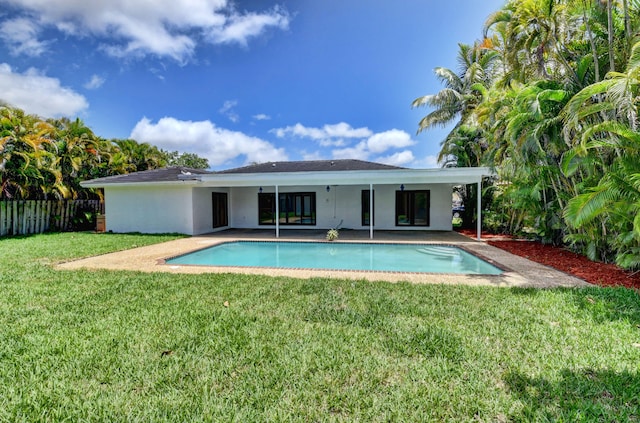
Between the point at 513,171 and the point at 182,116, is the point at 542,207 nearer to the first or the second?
the point at 513,171

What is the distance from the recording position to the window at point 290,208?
18875mm

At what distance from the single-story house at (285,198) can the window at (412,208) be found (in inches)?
2.2

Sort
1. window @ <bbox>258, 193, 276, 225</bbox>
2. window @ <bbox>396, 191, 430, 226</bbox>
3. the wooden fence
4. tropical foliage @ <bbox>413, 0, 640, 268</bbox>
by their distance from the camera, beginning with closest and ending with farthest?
tropical foliage @ <bbox>413, 0, 640, 268</bbox>
the wooden fence
window @ <bbox>396, 191, 430, 226</bbox>
window @ <bbox>258, 193, 276, 225</bbox>

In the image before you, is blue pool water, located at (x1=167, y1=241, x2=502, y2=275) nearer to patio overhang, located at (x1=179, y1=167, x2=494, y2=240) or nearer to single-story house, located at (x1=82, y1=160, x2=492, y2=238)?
single-story house, located at (x1=82, y1=160, x2=492, y2=238)

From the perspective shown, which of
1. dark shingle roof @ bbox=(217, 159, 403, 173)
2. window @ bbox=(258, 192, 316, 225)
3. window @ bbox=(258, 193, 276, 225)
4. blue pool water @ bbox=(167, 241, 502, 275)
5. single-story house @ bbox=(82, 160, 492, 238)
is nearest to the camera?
blue pool water @ bbox=(167, 241, 502, 275)

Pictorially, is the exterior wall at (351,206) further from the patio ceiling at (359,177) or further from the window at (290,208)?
the patio ceiling at (359,177)

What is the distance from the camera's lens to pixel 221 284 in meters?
6.49

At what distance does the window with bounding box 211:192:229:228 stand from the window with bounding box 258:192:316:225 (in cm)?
214

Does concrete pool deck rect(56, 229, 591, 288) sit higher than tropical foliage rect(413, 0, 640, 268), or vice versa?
tropical foliage rect(413, 0, 640, 268)

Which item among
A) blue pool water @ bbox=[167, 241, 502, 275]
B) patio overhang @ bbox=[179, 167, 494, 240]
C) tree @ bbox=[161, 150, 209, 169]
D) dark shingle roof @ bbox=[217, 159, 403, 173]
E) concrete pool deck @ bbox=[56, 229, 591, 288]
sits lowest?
blue pool water @ bbox=[167, 241, 502, 275]

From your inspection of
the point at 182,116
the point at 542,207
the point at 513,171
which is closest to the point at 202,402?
the point at 513,171

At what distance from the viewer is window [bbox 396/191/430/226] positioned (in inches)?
693

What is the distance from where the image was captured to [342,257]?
11078mm

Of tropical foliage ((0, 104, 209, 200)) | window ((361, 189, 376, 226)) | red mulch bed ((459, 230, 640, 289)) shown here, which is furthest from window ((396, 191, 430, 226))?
tropical foliage ((0, 104, 209, 200))
